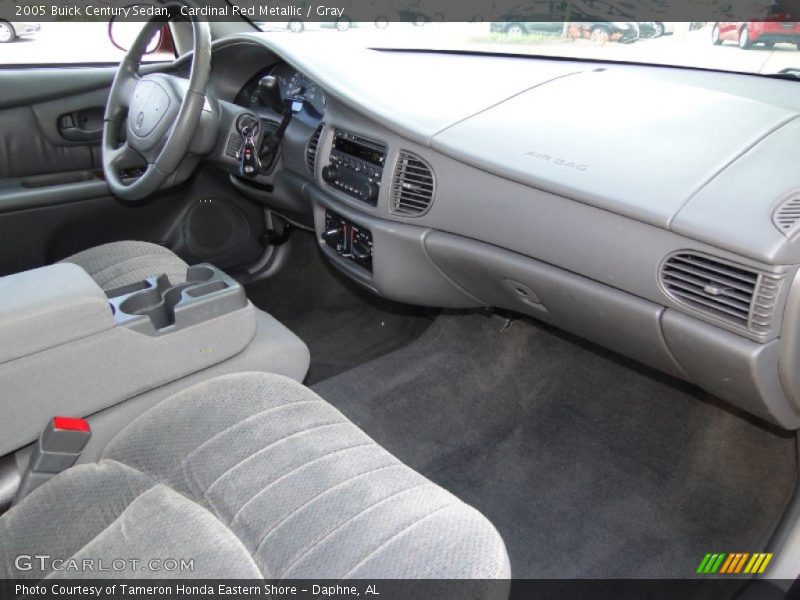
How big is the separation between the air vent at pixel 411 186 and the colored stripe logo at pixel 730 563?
3.45 ft

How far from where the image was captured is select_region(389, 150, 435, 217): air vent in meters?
1.66

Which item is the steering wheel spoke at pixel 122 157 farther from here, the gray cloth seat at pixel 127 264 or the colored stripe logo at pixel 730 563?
the colored stripe logo at pixel 730 563

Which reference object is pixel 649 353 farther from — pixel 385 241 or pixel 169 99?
pixel 169 99

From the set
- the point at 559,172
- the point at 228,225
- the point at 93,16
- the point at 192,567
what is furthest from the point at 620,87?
the point at 93,16

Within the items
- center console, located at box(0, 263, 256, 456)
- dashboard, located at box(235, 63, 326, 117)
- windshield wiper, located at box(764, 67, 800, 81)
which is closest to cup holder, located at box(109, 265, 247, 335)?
center console, located at box(0, 263, 256, 456)

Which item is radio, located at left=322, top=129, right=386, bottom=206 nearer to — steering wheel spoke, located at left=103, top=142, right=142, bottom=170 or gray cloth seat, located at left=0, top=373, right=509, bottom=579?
steering wheel spoke, located at left=103, top=142, right=142, bottom=170

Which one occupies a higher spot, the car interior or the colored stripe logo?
the car interior

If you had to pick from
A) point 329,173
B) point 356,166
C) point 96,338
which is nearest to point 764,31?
point 356,166

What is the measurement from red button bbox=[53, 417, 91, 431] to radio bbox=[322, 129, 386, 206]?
920mm

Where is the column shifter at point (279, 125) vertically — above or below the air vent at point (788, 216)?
below

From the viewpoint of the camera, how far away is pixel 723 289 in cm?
116

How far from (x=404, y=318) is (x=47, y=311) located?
152 cm

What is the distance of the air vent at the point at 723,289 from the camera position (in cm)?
110

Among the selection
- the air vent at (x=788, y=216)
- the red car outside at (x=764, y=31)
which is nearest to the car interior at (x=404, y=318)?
the air vent at (x=788, y=216)
